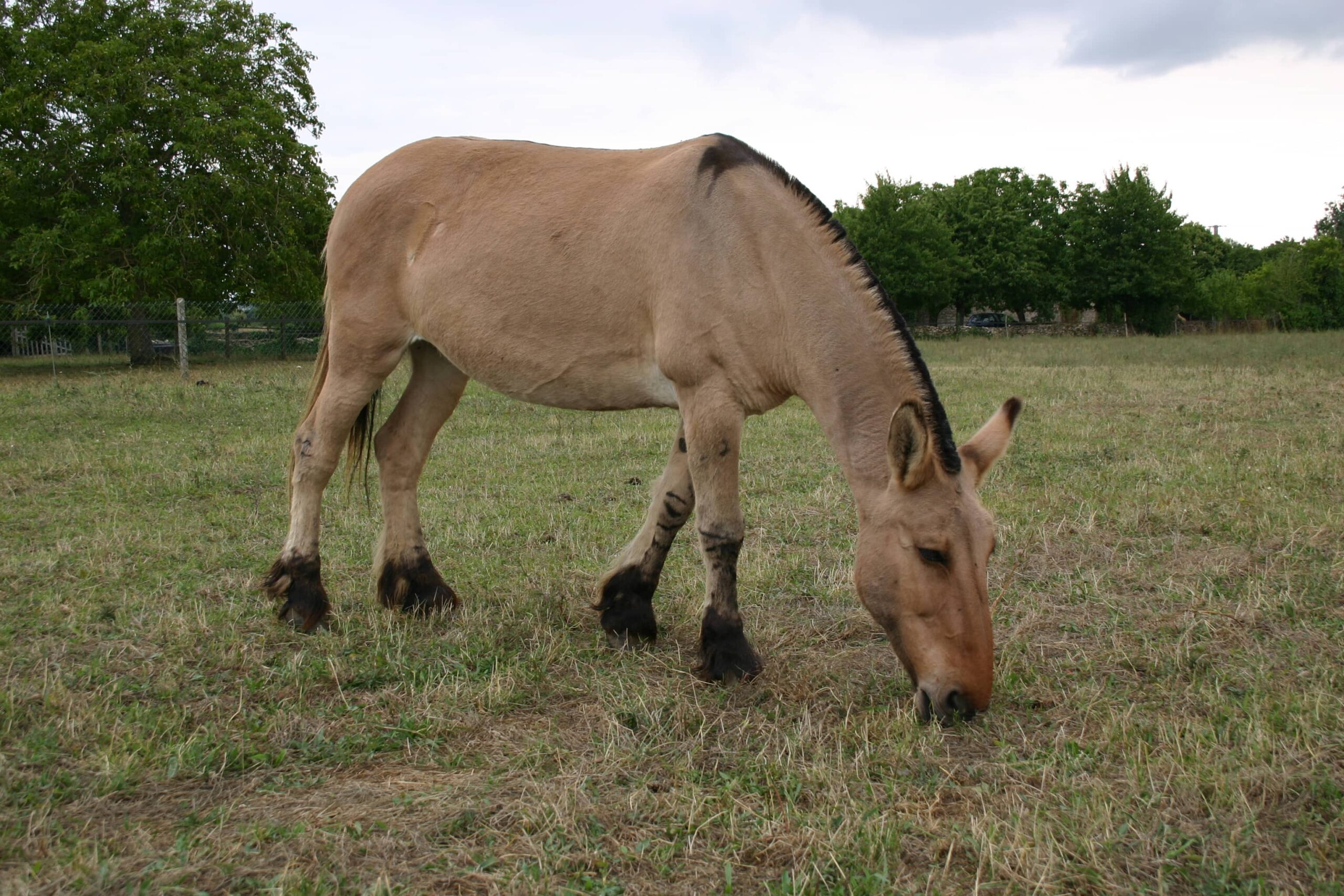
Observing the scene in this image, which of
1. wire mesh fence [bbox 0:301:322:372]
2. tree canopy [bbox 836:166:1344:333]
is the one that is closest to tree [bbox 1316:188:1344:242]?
tree canopy [bbox 836:166:1344:333]

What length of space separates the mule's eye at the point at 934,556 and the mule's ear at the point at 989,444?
15.5 inches

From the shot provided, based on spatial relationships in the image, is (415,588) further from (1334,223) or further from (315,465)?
(1334,223)

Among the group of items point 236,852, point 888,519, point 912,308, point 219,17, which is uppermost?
point 219,17

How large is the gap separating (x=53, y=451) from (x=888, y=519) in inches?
363

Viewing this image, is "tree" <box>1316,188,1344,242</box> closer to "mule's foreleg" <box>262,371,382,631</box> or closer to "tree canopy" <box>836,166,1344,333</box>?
"tree canopy" <box>836,166,1344,333</box>

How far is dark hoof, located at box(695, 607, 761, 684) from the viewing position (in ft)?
12.7

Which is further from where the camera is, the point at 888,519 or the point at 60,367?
the point at 60,367

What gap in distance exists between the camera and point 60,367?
23641 millimetres

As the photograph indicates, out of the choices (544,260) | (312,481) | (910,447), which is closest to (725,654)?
(910,447)

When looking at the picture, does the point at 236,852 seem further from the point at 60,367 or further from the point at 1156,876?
the point at 60,367

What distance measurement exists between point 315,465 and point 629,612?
6.03 ft

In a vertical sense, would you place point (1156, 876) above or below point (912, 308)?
below

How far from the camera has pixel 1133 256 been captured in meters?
49.0

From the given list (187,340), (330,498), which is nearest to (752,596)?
(330,498)
